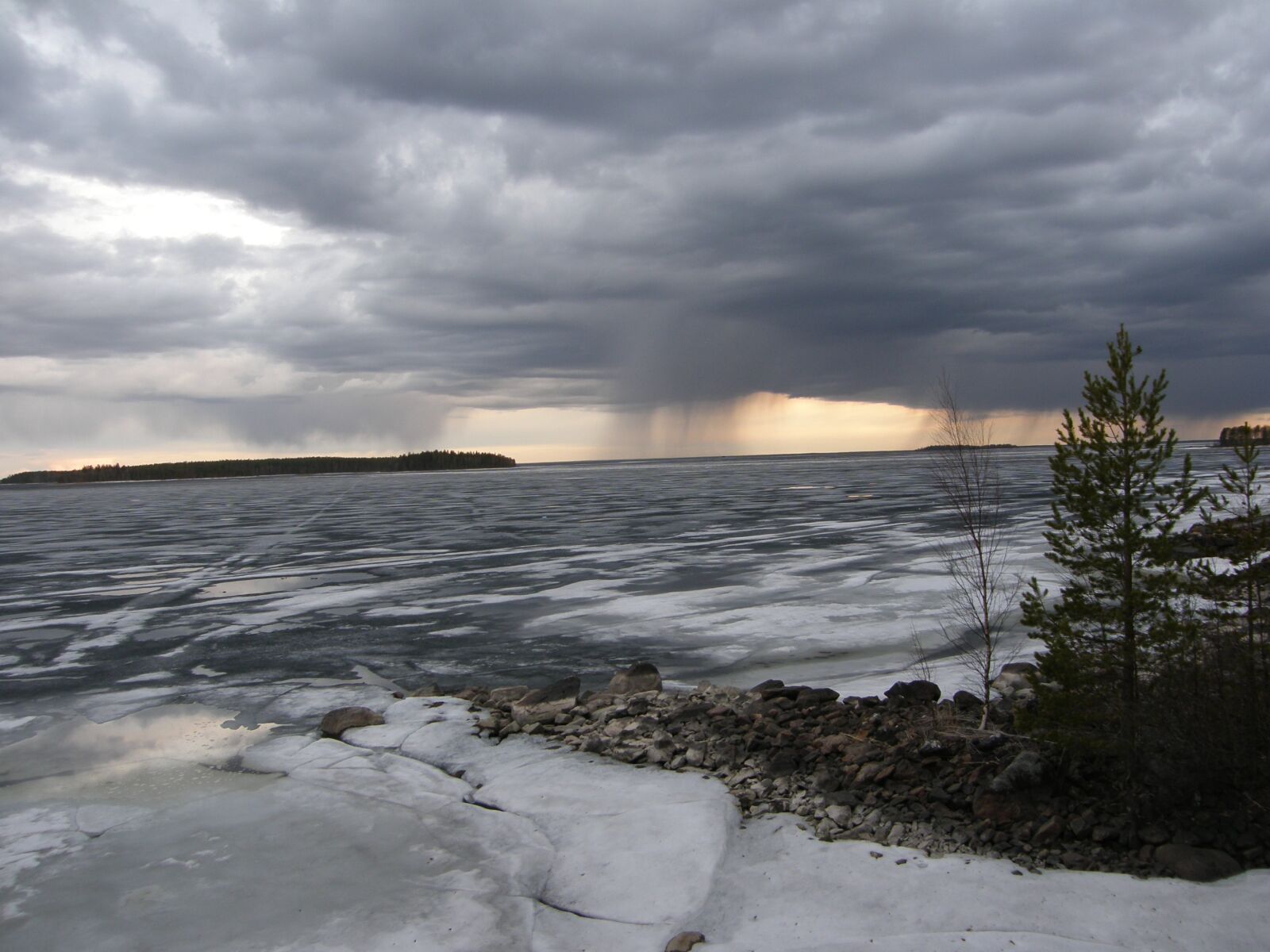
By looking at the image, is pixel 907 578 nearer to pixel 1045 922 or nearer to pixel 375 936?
pixel 1045 922

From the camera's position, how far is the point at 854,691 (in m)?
9.66

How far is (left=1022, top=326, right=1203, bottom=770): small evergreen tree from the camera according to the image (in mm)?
5863

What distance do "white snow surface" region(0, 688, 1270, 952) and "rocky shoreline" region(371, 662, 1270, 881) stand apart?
0.23 meters

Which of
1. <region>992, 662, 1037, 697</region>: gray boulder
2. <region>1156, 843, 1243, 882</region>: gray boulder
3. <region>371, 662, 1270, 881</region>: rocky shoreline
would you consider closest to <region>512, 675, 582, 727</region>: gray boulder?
<region>371, 662, 1270, 881</region>: rocky shoreline

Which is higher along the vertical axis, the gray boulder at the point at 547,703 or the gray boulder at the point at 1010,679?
the gray boulder at the point at 1010,679

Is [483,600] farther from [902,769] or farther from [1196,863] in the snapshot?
[1196,863]

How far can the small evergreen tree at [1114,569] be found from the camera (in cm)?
586

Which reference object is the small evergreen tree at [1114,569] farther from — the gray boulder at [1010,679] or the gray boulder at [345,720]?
the gray boulder at [345,720]

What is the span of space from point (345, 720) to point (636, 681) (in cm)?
291

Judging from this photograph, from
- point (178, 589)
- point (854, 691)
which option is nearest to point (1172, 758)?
point (854, 691)

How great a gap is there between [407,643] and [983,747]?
8.59 m

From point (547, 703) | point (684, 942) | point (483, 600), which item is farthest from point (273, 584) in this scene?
point (684, 942)

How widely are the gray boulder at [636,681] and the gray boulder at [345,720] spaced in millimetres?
2404

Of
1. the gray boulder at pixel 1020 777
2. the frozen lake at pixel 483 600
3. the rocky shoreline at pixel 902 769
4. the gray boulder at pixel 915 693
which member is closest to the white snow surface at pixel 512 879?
the rocky shoreline at pixel 902 769
